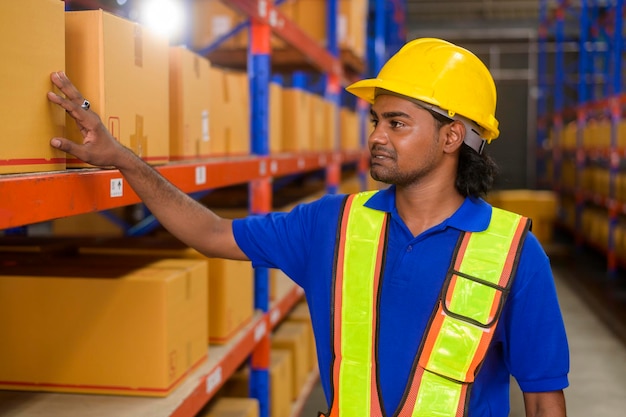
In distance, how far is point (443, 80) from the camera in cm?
218

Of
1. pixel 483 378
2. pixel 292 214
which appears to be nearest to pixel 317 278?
pixel 292 214

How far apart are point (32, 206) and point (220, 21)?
144 inches

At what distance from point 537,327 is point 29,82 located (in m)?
1.41

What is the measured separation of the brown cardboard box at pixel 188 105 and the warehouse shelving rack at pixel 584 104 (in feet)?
26.5

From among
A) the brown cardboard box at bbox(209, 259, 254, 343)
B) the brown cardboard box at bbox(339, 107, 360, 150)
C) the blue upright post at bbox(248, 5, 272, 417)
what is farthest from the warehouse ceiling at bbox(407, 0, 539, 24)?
the brown cardboard box at bbox(209, 259, 254, 343)

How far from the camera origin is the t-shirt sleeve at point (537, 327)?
2070 millimetres

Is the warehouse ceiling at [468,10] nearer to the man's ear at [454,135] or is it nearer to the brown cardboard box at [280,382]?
the brown cardboard box at [280,382]

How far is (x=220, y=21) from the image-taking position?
493 centimetres

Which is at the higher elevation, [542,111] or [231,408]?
[542,111]

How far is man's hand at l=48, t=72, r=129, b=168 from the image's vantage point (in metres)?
1.65

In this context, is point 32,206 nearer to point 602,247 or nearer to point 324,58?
point 324,58

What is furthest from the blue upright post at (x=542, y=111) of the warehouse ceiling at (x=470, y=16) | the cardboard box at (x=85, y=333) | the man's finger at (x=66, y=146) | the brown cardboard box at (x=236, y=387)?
the man's finger at (x=66, y=146)

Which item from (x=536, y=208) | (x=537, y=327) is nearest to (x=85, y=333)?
(x=537, y=327)

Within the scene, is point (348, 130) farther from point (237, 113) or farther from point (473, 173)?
point (473, 173)
